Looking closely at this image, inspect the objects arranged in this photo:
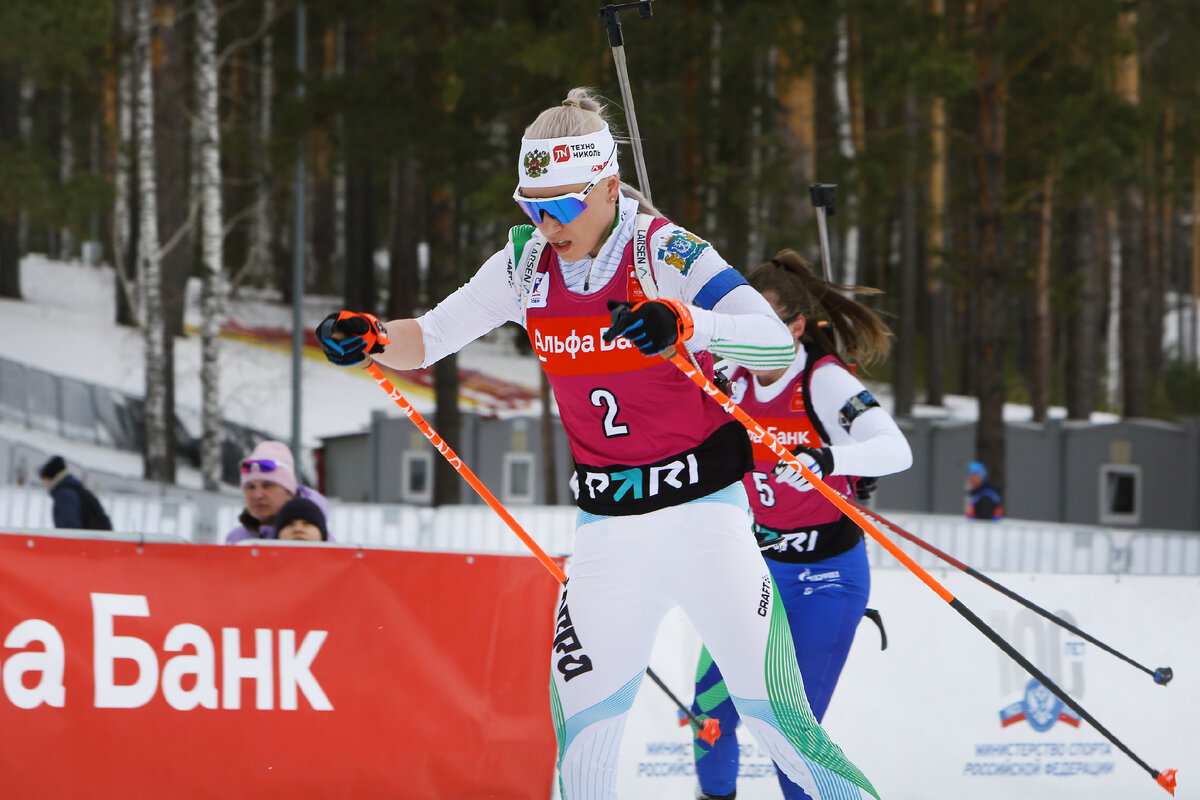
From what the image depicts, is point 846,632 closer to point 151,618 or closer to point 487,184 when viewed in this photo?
point 151,618

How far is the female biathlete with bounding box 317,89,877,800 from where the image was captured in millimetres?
3463

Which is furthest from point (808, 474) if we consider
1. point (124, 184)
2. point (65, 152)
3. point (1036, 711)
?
point (65, 152)

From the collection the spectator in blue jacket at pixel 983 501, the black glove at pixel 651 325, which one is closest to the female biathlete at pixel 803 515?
the black glove at pixel 651 325

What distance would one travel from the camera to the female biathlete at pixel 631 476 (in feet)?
11.4

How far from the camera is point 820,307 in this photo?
191 inches

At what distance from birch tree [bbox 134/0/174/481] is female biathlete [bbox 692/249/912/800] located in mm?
16112

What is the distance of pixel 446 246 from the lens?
→ 17.7 metres

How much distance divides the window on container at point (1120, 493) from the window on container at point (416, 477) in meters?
10.2

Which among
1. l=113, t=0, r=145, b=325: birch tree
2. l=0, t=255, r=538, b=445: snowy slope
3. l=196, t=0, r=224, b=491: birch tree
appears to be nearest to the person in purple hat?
l=196, t=0, r=224, b=491: birch tree

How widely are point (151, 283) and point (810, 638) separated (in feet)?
54.3

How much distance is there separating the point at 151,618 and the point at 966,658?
3.67 meters

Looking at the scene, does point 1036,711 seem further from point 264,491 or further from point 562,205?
point 562,205

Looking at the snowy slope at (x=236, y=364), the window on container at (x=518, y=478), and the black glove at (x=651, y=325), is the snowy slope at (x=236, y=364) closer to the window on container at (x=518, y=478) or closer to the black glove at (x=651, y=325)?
the window on container at (x=518, y=478)

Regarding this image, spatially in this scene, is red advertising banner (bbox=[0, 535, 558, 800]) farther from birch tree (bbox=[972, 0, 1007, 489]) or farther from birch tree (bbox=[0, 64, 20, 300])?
birch tree (bbox=[0, 64, 20, 300])
